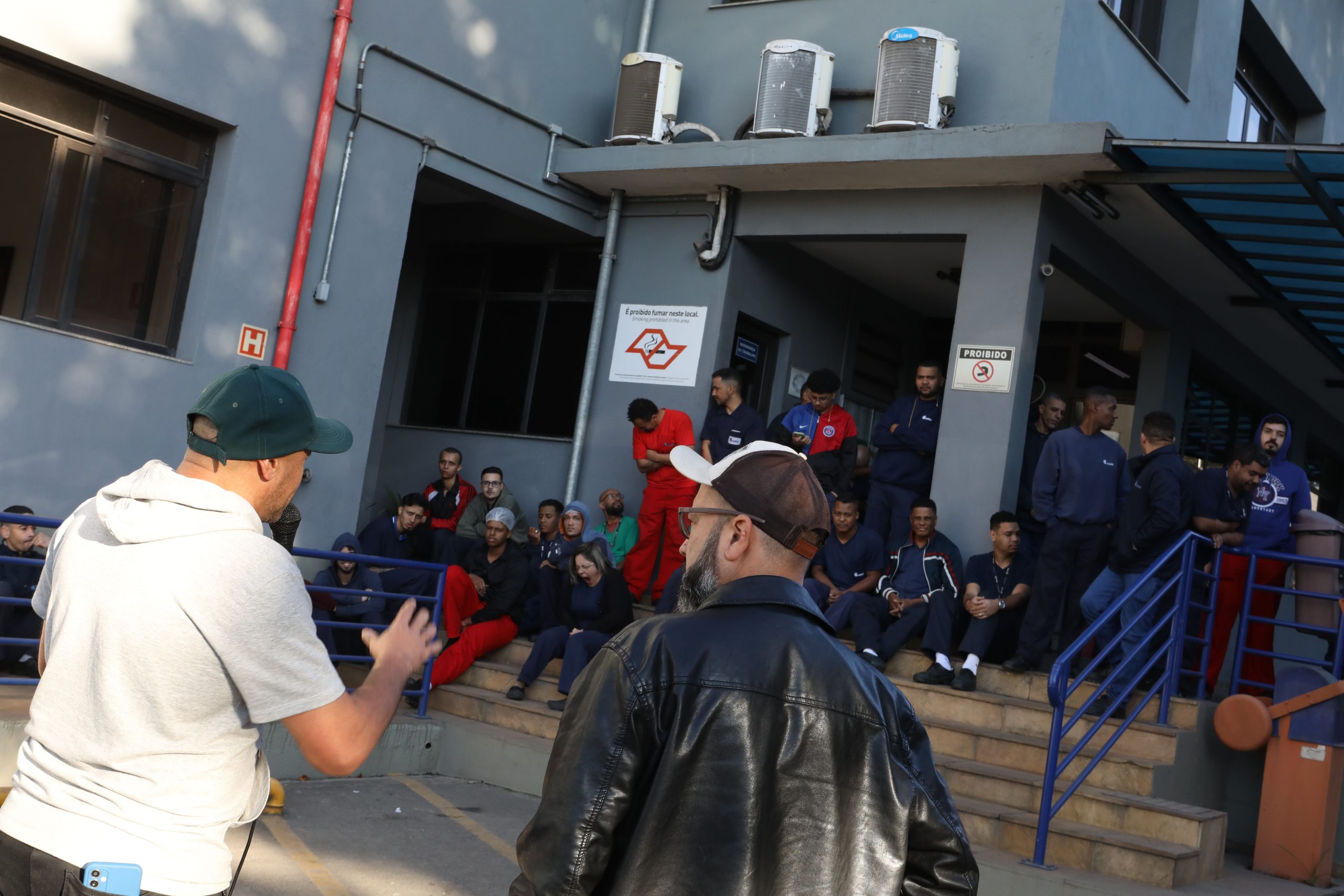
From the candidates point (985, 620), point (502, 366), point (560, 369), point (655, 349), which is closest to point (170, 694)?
point (985, 620)

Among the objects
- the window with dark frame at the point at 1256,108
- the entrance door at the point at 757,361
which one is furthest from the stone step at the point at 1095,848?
the window with dark frame at the point at 1256,108

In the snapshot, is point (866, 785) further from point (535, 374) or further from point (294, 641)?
point (535, 374)

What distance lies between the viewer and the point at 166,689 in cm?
200

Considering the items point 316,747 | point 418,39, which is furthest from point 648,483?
point 316,747

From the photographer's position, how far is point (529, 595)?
10.1m

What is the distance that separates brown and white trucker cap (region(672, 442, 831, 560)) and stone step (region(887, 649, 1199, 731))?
598 cm

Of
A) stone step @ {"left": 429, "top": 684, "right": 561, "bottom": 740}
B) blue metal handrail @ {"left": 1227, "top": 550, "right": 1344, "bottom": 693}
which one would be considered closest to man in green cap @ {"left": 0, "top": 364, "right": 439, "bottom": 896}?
stone step @ {"left": 429, "top": 684, "right": 561, "bottom": 740}

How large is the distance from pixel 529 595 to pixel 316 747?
8.09 m

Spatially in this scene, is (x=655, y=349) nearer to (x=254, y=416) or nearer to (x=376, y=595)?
(x=376, y=595)

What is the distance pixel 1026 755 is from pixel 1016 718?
14.9 inches

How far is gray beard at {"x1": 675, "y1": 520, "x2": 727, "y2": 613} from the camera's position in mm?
2221

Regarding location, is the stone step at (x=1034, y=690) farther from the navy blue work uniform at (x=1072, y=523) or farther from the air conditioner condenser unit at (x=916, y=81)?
the air conditioner condenser unit at (x=916, y=81)

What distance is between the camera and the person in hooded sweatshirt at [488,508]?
35.6 feet

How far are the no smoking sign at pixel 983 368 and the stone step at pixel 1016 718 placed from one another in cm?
243
